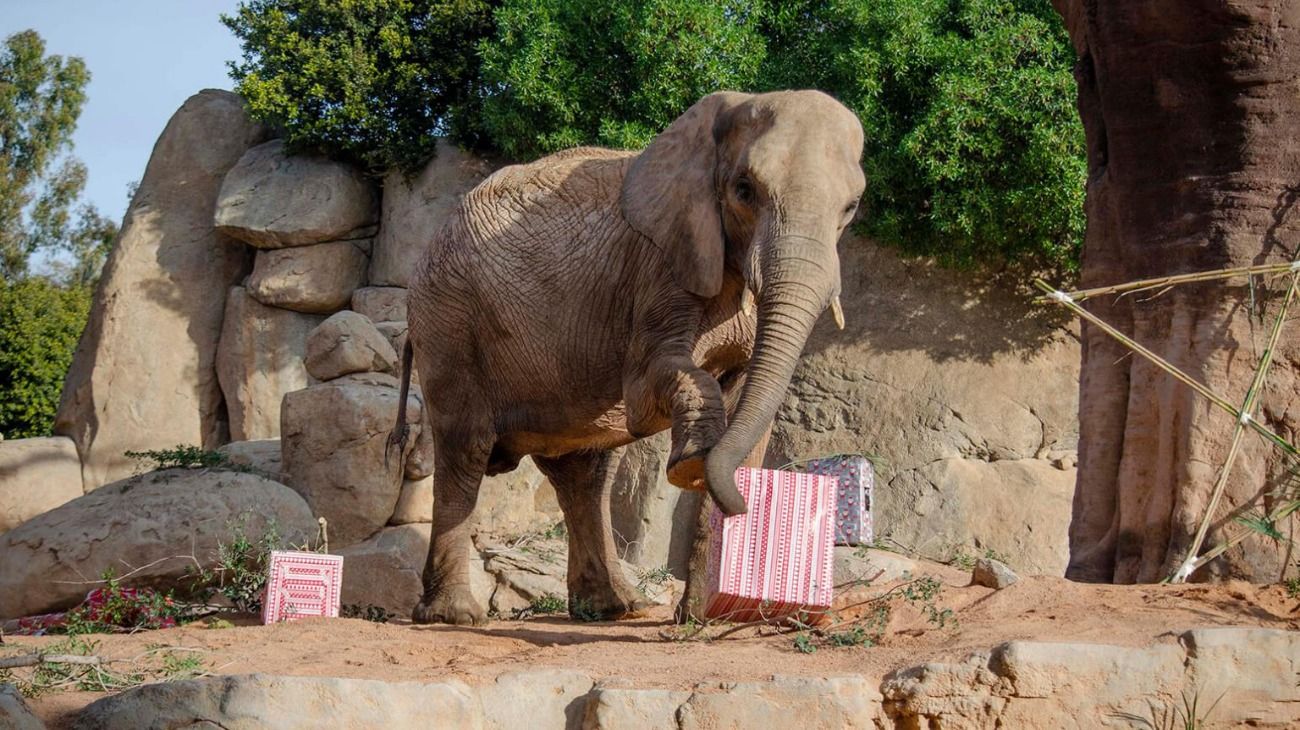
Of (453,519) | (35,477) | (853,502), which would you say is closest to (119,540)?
(453,519)

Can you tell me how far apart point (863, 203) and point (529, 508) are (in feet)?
15.0

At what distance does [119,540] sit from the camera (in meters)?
9.87

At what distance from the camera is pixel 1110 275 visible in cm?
723

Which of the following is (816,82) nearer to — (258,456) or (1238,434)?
(258,456)

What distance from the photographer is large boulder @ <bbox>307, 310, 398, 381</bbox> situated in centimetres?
1222

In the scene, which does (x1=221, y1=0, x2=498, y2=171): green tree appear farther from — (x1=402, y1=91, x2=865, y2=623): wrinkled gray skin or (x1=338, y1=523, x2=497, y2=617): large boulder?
(x1=402, y1=91, x2=865, y2=623): wrinkled gray skin

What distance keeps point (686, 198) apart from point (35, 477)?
1054 cm

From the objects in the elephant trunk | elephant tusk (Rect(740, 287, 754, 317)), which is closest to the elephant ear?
elephant tusk (Rect(740, 287, 754, 317))

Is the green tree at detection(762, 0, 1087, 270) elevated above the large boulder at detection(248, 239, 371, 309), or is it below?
above

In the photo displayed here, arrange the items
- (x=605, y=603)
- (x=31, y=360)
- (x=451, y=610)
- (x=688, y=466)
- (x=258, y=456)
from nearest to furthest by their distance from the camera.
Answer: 1. (x=688, y=466)
2. (x=451, y=610)
3. (x=605, y=603)
4. (x=258, y=456)
5. (x=31, y=360)

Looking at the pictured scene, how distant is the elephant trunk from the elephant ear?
0.65 m

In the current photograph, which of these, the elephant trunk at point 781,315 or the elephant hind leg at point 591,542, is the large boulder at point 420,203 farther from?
the elephant trunk at point 781,315

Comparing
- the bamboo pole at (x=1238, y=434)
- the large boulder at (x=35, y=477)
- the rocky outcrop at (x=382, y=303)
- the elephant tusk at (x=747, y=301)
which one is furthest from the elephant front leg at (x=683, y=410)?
the rocky outcrop at (x=382, y=303)

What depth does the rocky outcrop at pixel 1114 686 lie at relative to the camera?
4980mm
